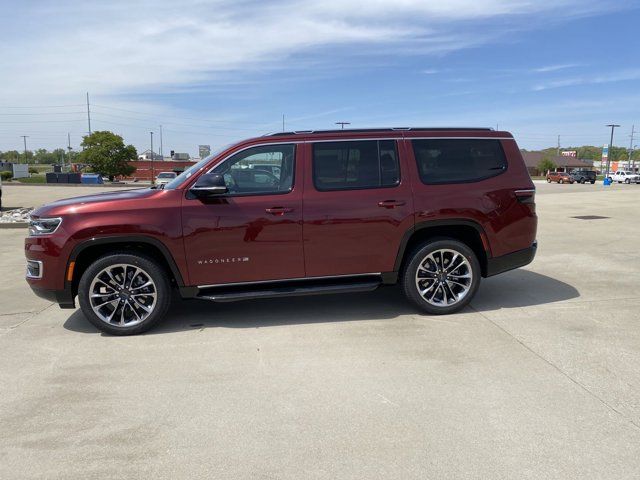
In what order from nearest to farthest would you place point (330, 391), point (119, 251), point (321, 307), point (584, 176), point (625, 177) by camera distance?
point (330, 391) < point (119, 251) < point (321, 307) < point (584, 176) < point (625, 177)

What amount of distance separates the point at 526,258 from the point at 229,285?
3347 mm

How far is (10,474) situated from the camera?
2.79m

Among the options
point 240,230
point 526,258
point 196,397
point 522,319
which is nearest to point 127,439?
point 196,397

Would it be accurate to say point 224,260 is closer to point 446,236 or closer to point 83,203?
point 83,203

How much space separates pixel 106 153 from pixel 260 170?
60649mm

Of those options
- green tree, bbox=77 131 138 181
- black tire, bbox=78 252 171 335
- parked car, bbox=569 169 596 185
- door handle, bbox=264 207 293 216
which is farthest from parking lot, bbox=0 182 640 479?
green tree, bbox=77 131 138 181

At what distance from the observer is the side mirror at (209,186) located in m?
4.82

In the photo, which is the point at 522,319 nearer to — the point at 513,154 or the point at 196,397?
Answer: the point at 513,154

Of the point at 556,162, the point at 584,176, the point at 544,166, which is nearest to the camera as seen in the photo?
the point at 584,176

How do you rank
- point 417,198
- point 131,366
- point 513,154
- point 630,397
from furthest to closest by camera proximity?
point 513,154 < point 417,198 < point 131,366 < point 630,397

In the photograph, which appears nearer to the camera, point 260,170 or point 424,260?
point 260,170

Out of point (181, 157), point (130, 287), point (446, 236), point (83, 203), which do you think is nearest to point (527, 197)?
point (446, 236)

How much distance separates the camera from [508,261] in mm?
5656

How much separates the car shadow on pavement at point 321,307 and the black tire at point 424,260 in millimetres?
251
